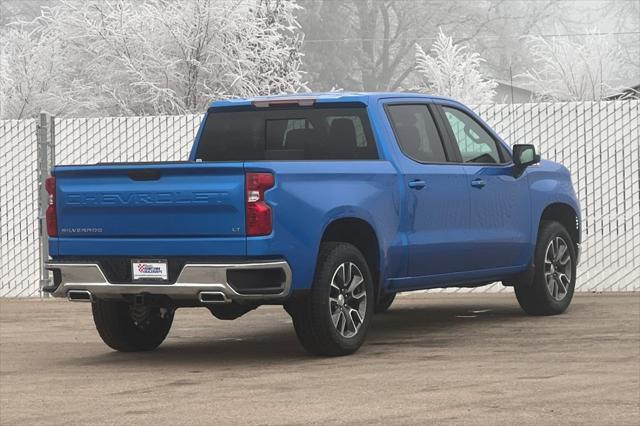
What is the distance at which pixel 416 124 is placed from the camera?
1292cm

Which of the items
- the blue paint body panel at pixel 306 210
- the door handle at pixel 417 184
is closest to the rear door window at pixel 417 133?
the blue paint body panel at pixel 306 210

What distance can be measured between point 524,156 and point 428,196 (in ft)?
4.56

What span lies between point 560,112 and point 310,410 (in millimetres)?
9359

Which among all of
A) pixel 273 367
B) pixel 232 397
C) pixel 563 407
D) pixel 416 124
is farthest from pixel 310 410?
pixel 416 124

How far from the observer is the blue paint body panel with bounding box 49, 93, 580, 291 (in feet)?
35.4

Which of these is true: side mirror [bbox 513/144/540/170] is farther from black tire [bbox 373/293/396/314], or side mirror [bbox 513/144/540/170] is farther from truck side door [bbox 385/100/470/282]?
black tire [bbox 373/293/396/314]

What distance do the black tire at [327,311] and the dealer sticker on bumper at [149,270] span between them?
0.96m

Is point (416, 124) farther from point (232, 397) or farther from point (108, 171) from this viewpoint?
point (232, 397)

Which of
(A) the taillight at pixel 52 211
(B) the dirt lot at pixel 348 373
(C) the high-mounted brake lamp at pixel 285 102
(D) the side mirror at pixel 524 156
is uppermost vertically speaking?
(C) the high-mounted brake lamp at pixel 285 102

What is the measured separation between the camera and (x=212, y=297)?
1078 centimetres

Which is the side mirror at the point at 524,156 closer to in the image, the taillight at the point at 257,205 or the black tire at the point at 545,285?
the black tire at the point at 545,285

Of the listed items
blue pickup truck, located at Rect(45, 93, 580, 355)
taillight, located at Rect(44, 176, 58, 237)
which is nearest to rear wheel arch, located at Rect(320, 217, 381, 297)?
blue pickup truck, located at Rect(45, 93, 580, 355)

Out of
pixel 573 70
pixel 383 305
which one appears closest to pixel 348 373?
pixel 383 305

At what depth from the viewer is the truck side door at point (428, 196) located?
12289 millimetres
